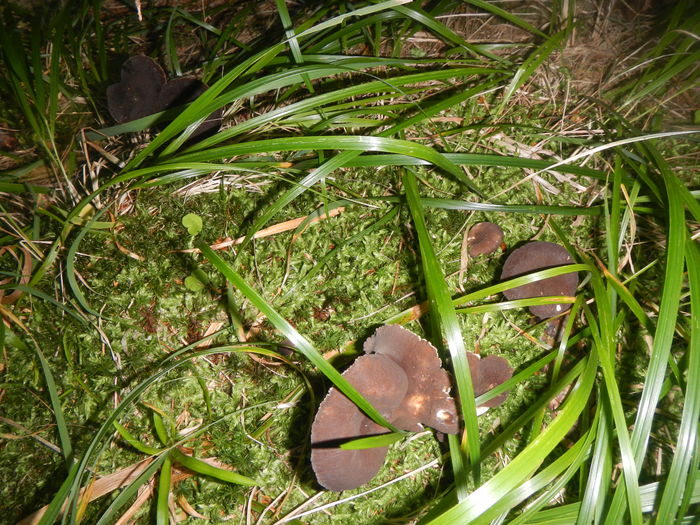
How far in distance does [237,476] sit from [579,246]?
2067 millimetres

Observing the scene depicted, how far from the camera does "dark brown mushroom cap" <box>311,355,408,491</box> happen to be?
62.4 inches

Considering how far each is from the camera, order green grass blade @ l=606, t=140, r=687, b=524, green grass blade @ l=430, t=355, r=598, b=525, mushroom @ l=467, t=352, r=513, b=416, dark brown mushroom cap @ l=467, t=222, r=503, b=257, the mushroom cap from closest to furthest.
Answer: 1. green grass blade @ l=430, t=355, r=598, b=525
2. green grass blade @ l=606, t=140, r=687, b=524
3. mushroom @ l=467, t=352, r=513, b=416
4. the mushroom cap
5. dark brown mushroom cap @ l=467, t=222, r=503, b=257

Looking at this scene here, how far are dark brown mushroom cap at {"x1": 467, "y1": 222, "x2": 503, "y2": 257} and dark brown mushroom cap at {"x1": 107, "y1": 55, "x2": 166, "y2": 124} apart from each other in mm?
1849

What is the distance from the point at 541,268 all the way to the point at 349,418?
118cm

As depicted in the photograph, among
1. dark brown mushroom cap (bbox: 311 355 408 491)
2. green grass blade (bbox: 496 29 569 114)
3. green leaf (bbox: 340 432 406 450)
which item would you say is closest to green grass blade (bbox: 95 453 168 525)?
dark brown mushroom cap (bbox: 311 355 408 491)

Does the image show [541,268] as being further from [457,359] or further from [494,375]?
[457,359]

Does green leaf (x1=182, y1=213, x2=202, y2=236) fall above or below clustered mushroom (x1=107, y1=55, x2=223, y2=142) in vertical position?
below

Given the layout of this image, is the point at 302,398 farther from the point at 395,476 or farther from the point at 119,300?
the point at 119,300

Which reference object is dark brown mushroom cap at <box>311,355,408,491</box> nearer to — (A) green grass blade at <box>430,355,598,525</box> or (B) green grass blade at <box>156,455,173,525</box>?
(A) green grass blade at <box>430,355,598,525</box>

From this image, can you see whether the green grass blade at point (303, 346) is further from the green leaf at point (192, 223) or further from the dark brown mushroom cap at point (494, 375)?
the green leaf at point (192, 223)

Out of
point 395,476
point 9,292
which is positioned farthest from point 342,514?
point 9,292

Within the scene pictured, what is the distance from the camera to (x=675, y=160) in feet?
8.07

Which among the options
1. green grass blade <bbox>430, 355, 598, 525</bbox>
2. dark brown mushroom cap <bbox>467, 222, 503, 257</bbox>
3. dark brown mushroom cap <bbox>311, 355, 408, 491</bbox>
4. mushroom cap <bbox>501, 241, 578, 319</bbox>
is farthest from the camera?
dark brown mushroom cap <bbox>467, 222, 503, 257</bbox>

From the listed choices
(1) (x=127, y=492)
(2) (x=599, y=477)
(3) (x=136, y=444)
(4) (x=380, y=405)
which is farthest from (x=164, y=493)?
(2) (x=599, y=477)
